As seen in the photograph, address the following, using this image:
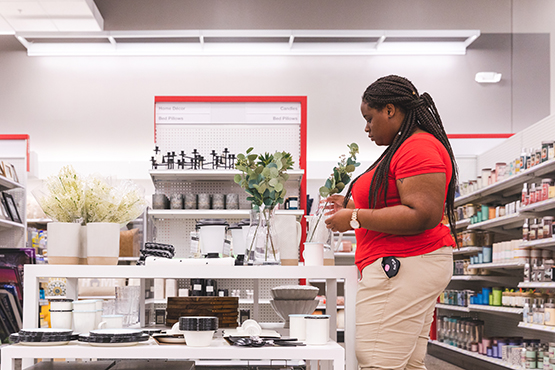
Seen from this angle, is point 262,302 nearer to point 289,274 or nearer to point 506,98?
point 289,274

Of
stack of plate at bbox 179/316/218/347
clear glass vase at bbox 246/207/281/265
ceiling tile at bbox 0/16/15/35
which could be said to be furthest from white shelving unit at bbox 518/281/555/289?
ceiling tile at bbox 0/16/15/35

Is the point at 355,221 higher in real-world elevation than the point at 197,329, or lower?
higher

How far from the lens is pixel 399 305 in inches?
64.3

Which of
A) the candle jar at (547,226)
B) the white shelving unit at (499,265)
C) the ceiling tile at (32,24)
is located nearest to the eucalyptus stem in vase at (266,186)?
the candle jar at (547,226)

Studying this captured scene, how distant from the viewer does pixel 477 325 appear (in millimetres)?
5961

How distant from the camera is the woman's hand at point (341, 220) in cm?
169

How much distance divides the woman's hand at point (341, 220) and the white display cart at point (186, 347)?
0.61 feet

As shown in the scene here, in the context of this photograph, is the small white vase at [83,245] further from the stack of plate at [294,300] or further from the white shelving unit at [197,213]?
the white shelving unit at [197,213]

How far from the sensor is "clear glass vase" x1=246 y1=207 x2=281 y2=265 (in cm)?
196

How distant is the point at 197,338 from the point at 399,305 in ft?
1.92

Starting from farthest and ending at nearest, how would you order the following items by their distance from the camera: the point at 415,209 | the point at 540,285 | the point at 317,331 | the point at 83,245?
1. the point at 540,285
2. the point at 83,245
3. the point at 317,331
4. the point at 415,209

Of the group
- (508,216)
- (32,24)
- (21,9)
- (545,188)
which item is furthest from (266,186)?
(32,24)

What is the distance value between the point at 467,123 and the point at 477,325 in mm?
3582

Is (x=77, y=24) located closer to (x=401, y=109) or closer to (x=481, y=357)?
(x=481, y=357)
